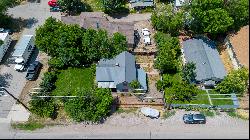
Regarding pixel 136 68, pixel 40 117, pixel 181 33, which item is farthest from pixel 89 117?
pixel 181 33

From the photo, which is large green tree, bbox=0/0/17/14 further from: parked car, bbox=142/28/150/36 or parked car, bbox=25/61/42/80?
parked car, bbox=142/28/150/36

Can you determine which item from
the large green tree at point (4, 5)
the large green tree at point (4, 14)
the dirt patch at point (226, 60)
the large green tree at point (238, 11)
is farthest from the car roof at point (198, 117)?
the large green tree at point (4, 14)

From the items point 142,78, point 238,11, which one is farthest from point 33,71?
point 238,11

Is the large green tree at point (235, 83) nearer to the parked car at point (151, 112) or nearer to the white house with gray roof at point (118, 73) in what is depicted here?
the parked car at point (151, 112)

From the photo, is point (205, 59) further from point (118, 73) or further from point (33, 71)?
point (33, 71)

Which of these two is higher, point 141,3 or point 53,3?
point 53,3

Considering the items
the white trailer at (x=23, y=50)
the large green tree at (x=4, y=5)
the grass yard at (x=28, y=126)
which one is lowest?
the grass yard at (x=28, y=126)
